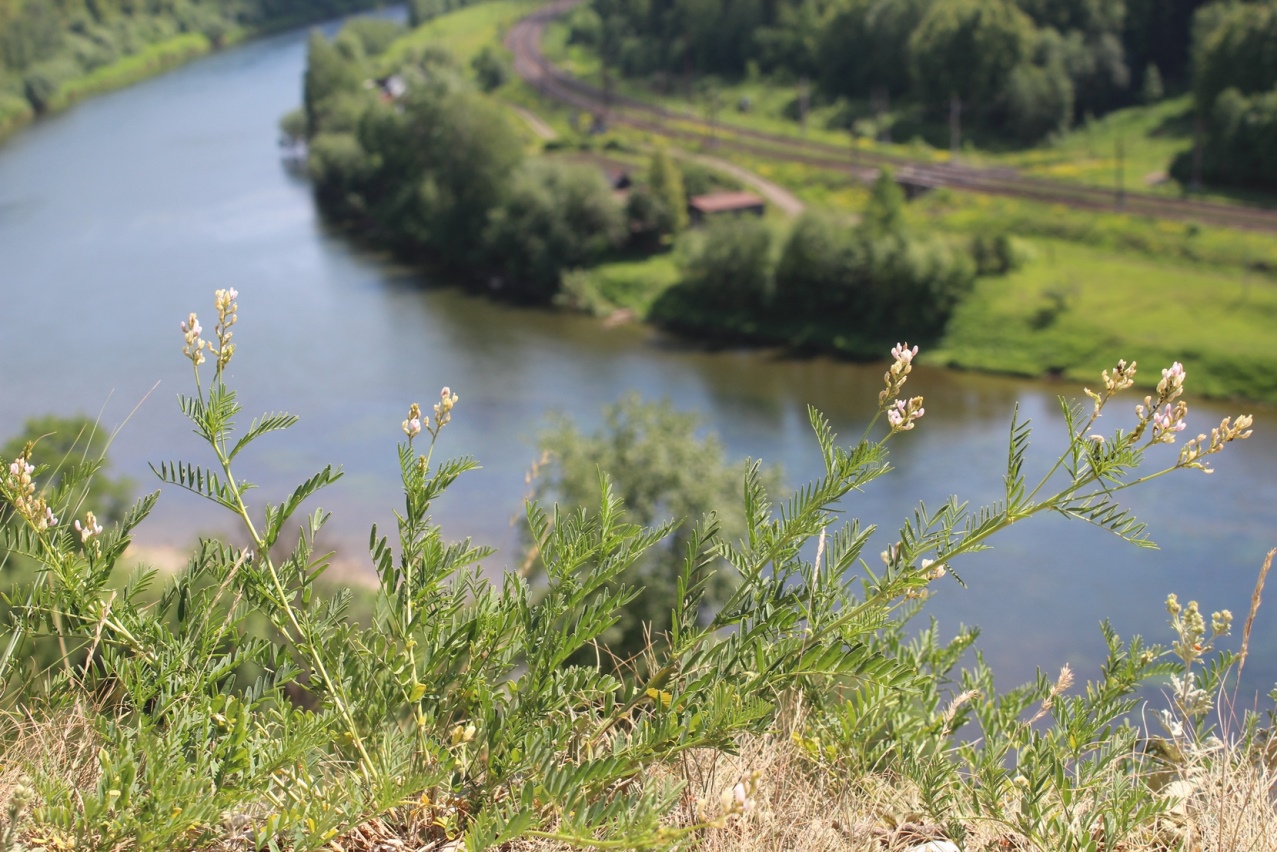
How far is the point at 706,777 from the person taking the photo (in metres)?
3.22

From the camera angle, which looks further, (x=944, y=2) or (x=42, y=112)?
(x=42, y=112)

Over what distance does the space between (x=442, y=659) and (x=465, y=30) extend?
8384 centimetres

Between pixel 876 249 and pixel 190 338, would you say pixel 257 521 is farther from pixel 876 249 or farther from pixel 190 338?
pixel 876 249

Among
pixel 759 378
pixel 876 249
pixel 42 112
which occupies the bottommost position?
pixel 759 378

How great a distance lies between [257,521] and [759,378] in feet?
57.1

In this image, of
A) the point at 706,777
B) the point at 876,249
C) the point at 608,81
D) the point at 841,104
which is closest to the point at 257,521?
the point at 706,777

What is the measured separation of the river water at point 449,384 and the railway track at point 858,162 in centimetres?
1158

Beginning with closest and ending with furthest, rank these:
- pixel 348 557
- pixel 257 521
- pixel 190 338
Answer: pixel 190 338
pixel 257 521
pixel 348 557

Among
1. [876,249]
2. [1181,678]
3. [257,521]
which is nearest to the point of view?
[1181,678]

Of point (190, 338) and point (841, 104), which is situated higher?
point (190, 338)

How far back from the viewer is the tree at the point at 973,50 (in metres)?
50.9

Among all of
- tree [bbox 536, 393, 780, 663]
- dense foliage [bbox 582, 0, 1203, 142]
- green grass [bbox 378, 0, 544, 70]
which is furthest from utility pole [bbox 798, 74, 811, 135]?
tree [bbox 536, 393, 780, 663]

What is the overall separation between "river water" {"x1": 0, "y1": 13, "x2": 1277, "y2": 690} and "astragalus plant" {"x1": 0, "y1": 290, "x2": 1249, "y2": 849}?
50.7 feet

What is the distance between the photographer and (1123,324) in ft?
102
